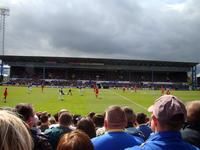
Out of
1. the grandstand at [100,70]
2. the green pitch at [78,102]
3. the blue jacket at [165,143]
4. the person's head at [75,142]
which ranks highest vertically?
the grandstand at [100,70]

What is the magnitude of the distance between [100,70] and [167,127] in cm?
12982

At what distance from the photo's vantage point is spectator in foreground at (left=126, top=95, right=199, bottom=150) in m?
4.12

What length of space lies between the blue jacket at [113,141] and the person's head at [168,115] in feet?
4.51

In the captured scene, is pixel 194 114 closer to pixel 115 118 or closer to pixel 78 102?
pixel 115 118

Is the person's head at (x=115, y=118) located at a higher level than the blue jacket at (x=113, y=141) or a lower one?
higher

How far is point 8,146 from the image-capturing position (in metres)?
2.62

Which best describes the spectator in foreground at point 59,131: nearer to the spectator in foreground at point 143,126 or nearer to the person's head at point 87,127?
the person's head at point 87,127

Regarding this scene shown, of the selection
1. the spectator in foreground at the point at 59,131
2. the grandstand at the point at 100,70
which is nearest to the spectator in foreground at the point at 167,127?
the spectator in foreground at the point at 59,131

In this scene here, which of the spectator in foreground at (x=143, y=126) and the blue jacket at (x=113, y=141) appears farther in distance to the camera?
the spectator in foreground at (x=143, y=126)

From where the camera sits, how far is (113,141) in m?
5.59

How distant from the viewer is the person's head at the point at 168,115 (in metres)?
4.20

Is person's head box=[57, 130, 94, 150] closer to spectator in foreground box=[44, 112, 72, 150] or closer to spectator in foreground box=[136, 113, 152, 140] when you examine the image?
spectator in foreground box=[44, 112, 72, 150]

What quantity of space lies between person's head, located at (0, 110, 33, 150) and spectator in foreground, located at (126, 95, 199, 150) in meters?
1.67

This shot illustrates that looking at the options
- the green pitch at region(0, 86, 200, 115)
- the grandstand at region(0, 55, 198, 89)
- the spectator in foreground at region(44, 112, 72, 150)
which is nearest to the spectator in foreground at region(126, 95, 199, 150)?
the spectator in foreground at region(44, 112, 72, 150)
